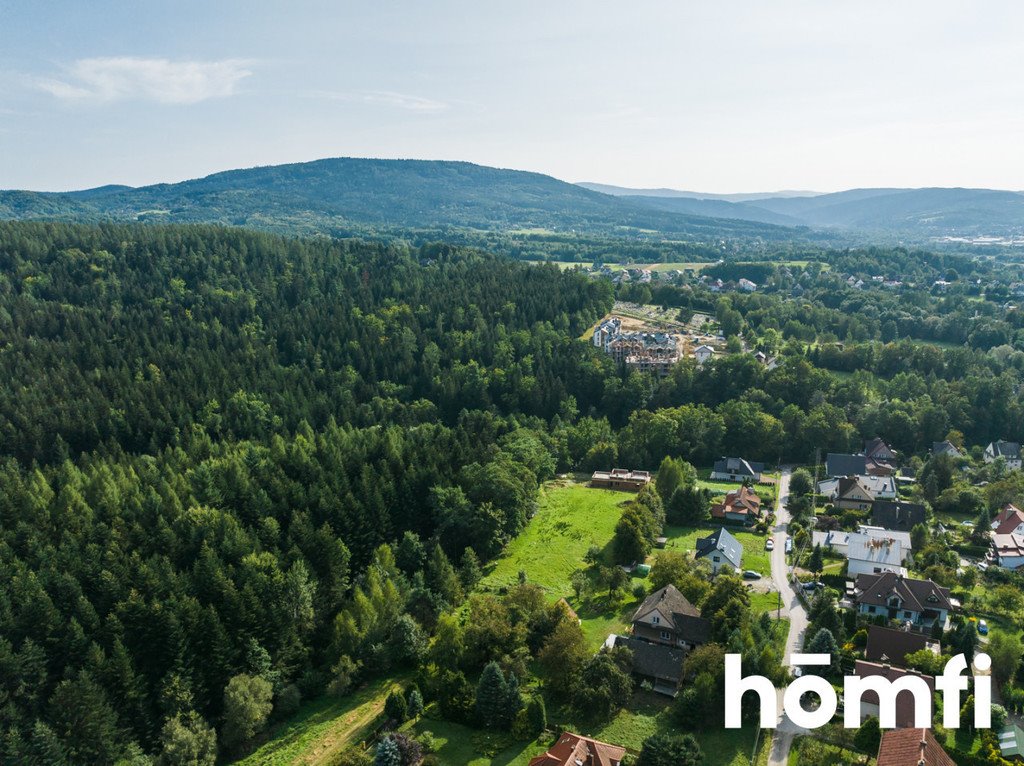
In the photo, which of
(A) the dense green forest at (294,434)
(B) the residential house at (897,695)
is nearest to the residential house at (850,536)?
(A) the dense green forest at (294,434)

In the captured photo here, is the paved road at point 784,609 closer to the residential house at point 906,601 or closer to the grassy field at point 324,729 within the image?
the residential house at point 906,601

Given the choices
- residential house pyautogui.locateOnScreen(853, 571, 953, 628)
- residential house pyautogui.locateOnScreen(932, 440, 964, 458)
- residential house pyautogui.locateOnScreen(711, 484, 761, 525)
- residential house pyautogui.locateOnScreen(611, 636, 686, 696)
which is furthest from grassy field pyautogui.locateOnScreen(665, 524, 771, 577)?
residential house pyautogui.locateOnScreen(932, 440, 964, 458)

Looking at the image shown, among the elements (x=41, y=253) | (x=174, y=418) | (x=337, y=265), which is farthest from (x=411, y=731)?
(x=41, y=253)

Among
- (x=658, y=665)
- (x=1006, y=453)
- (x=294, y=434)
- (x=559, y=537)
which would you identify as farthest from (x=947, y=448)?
(x=294, y=434)

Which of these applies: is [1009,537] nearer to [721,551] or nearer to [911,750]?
[721,551]

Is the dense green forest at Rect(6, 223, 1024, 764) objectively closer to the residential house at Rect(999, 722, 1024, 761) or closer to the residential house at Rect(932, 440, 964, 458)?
the residential house at Rect(932, 440, 964, 458)
